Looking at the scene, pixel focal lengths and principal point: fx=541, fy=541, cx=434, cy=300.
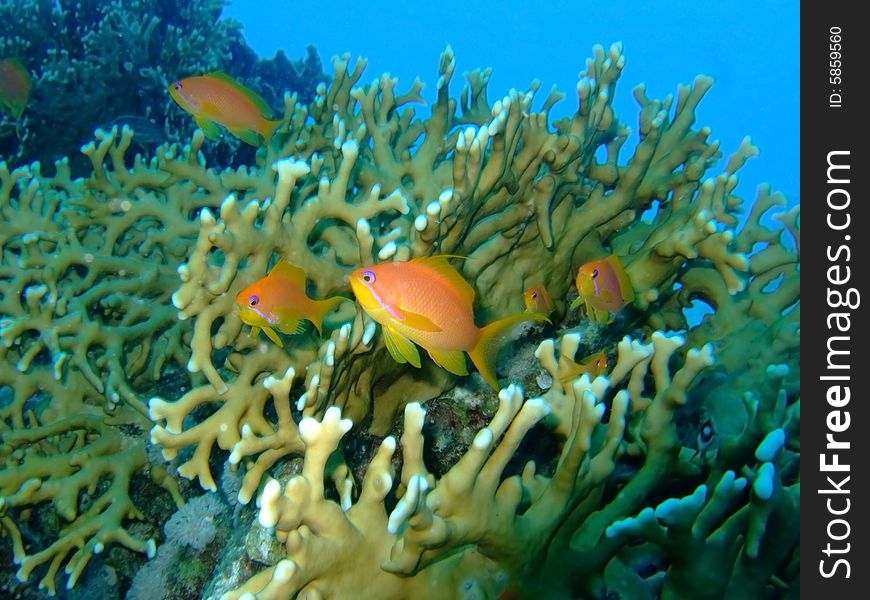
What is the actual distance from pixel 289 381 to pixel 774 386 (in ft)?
7.77

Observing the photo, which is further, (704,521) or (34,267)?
(34,267)

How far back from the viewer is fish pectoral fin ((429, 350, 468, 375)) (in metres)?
1.96

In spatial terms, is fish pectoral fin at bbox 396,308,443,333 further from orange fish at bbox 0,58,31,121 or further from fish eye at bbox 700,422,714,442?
orange fish at bbox 0,58,31,121

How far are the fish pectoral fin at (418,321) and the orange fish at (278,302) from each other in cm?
69

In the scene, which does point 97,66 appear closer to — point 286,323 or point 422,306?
point 286,323

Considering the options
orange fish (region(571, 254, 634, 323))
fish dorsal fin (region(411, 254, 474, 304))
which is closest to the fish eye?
orange fish (region(571, 254, 634, 323))

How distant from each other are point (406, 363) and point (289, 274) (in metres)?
0.95

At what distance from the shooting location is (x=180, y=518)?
10.3 feet

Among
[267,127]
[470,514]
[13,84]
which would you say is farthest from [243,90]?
[13,84]

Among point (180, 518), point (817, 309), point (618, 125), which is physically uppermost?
point (618, 125)

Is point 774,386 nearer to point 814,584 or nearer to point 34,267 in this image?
point 814,584

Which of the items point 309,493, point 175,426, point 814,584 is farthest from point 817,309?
point 175,426

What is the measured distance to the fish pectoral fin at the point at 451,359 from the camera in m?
1.96

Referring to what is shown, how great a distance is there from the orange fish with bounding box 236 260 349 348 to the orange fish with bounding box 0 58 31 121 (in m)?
4.93
